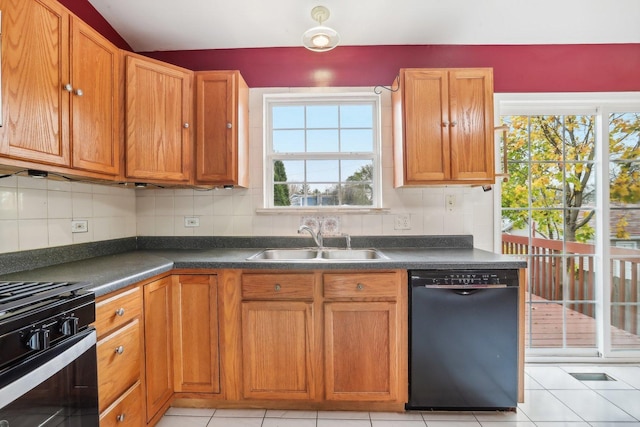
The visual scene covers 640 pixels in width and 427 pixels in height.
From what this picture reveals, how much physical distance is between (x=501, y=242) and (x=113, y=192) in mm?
2872

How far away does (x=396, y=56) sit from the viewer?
2.59 m

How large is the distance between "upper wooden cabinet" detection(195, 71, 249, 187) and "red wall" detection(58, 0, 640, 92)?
0.42 metres

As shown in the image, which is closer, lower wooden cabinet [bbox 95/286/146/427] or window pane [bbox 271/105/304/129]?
lower wooden cabinet [bbox 95/286/146/427]

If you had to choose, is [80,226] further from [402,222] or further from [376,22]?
[376,22]

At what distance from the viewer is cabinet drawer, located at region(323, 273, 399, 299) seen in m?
1.90

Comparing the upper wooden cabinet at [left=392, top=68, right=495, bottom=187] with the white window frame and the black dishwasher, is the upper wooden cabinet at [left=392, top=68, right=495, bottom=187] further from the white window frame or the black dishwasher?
the black dishwasher

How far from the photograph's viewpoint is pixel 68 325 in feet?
3.64

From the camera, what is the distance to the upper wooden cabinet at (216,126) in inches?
88.1

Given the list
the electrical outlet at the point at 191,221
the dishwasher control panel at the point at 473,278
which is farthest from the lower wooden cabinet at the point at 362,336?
the electrical outlet at the point at 191,221

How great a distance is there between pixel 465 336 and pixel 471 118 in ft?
4.46

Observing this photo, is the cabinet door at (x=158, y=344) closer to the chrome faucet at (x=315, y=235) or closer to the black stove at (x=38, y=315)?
the black stove at (x=38, y=315)

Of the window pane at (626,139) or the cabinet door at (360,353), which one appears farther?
the window pane at (626,139)

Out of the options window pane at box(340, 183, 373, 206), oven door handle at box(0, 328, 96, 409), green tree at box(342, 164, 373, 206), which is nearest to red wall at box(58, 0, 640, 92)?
green tree at box(342, 164, 373, 206)

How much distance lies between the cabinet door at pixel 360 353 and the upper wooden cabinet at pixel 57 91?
4.97 ft
